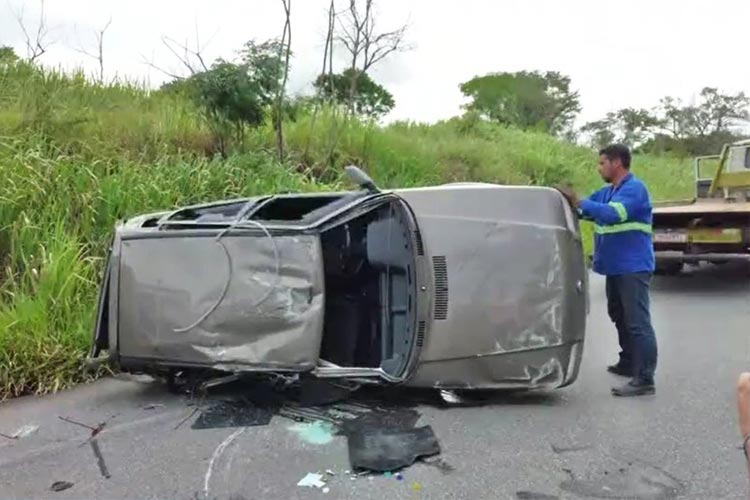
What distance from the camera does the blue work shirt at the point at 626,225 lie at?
4.58 meters

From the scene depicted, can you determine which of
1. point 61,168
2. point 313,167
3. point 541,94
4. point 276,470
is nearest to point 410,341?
point 276,470

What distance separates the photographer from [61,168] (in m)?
6.65

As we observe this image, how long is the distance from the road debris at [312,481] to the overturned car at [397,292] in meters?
0.72

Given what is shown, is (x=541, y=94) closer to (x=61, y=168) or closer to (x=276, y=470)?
(x=61, y=168)

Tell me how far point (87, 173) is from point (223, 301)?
3.34 m

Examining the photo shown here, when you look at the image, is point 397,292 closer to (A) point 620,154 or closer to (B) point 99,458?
(A) point 620,154

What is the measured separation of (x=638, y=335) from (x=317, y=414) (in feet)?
6.83

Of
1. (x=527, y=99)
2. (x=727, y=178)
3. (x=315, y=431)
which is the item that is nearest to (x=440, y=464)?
(x=315, y=431)

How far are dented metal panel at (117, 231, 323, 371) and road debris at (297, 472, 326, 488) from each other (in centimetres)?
72

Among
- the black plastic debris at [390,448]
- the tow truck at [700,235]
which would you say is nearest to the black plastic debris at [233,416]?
the black plastic debris at [390,448]

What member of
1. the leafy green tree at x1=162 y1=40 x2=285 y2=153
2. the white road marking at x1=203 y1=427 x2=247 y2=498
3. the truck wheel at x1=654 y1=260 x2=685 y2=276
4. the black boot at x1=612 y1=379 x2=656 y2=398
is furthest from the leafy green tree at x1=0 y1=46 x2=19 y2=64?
the truck wheel at x1=654 y1=260 x2=685 y2=276

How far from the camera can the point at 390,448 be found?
3686 millimetres

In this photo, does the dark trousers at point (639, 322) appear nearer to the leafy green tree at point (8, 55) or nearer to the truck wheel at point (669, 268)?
the truck wheel at point (669, 268)

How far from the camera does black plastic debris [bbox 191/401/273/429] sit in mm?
4109
